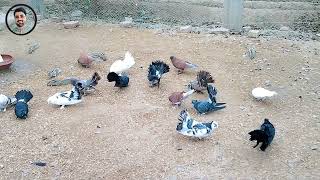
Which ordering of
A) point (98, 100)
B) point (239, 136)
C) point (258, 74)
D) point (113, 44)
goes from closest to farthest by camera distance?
1. point (239, 136)
2. point (98, 100)
3. point (258, 74)
4. point (113, 44)

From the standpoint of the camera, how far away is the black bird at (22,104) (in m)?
4.47

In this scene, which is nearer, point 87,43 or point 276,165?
point 276,165

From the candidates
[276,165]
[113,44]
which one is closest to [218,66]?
[113,44]

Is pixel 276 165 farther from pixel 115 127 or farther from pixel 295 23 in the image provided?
pixel 295 23

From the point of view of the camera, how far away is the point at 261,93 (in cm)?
465

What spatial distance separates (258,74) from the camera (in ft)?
17.8

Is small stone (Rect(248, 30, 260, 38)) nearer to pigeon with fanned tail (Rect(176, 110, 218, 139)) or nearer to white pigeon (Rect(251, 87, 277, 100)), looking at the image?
white pigeon (Rect(251, 87, 277, 100))

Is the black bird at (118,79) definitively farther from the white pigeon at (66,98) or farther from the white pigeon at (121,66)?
the white pigeon at (66,98)

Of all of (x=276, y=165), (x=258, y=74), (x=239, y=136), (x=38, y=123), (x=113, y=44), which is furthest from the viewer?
(x=113, y=44)

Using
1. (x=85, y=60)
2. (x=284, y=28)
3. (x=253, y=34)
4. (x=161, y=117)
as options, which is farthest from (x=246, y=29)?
(x=161, y=117)

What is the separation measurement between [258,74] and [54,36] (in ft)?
9.72

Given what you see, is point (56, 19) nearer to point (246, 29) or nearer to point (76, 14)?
point (76, 14)

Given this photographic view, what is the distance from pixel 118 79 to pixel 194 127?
129cm

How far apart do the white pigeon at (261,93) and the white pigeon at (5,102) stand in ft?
7.72
